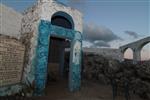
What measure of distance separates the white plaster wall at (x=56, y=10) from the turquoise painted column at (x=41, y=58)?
1.93 feet

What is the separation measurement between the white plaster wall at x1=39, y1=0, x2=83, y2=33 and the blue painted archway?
0.44 meters

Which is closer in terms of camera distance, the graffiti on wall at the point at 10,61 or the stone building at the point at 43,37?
the graffiti on wall at the point at 10,61

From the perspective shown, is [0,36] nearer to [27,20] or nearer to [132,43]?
[27,20]

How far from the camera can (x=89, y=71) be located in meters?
16.7

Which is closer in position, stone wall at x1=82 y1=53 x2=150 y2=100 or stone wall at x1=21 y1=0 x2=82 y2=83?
stone wall at x1=21 y1=0 x2=82 y2=83

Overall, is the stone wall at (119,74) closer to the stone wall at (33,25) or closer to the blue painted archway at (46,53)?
the blue painted archway at (46,53)

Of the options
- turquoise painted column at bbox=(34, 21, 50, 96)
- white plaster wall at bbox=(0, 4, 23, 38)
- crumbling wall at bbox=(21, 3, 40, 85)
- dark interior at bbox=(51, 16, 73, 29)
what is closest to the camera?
turquoise painted column at bbox=(34, 21, 50, 96)

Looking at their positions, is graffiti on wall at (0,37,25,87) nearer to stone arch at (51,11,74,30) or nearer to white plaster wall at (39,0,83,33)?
white plaster wall at (39,0,83,33)

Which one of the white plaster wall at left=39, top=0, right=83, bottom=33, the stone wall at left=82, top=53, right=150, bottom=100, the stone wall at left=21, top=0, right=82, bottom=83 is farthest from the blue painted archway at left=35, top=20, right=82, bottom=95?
the stone wall at left=82, top=53, right=150, bottom=100

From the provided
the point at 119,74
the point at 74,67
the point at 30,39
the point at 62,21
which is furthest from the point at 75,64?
the point at 119,74

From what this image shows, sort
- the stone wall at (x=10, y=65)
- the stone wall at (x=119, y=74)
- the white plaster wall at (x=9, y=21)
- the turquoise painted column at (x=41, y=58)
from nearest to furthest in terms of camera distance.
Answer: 1. the stone wall at (x=10, y=65)
2. the turquoise painted column at (x=41, y=58)
3. the stone wall at (x=119, y=74)
4. the white plaster wall at (x=9, y=21)

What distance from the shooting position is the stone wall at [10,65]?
7.64 m

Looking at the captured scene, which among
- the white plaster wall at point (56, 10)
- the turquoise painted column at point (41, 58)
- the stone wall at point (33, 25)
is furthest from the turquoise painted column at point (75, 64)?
the stone wall at point (33, 25)

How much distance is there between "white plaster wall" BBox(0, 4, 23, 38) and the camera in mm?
15559
